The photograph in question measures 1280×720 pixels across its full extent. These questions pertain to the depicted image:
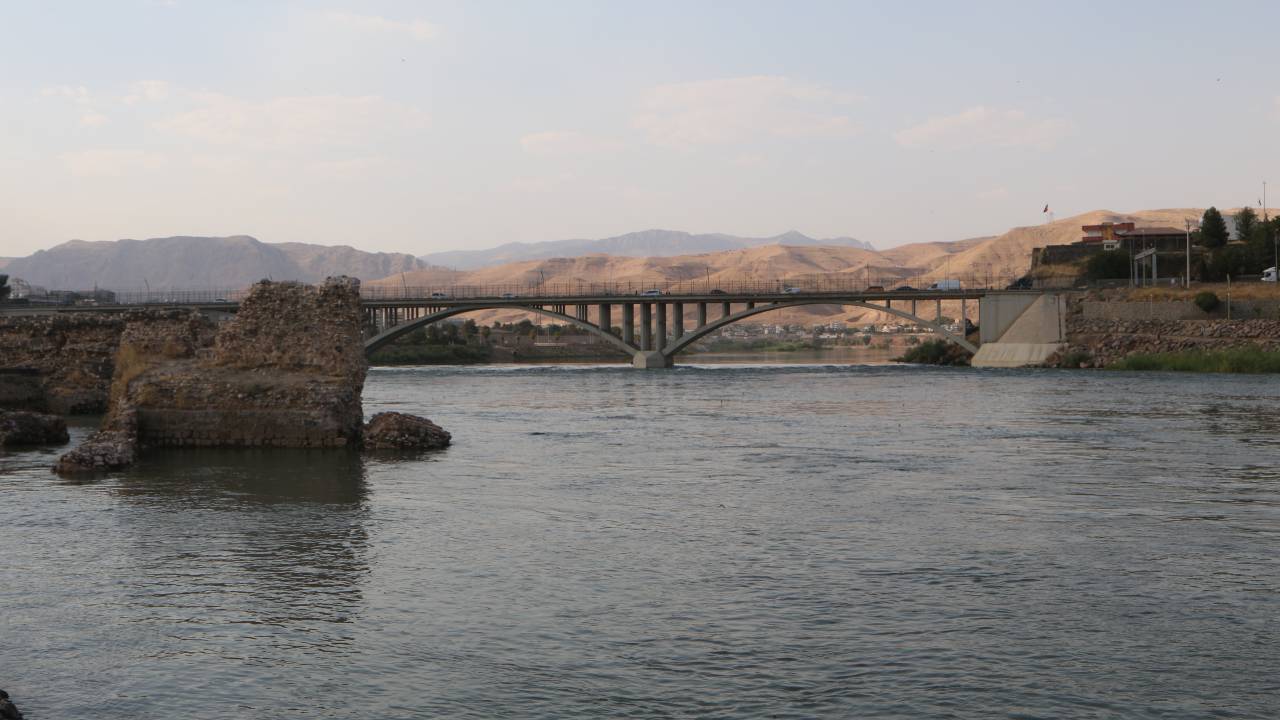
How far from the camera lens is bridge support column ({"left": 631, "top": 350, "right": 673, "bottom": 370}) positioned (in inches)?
4122

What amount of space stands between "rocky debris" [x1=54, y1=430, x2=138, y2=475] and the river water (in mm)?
579

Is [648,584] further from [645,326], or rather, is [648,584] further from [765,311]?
[645,326]

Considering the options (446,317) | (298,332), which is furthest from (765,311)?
(298,332)

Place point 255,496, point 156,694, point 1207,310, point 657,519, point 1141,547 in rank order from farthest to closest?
1. point 1207,310
2. point 255,496
3. point 657,519
4. point 1141,547
5. point 156,694

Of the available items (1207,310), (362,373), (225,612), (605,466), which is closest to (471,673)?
(225,612)

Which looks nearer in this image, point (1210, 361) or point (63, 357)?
point (63, 357)

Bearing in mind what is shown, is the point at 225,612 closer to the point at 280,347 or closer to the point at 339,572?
the point at 339,572

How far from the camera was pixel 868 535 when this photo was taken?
18.4 m

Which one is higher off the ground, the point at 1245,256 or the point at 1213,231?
the point at 1213,231

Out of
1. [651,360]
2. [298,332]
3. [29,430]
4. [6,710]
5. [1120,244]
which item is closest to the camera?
[6,710]

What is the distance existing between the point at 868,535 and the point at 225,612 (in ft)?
31.0

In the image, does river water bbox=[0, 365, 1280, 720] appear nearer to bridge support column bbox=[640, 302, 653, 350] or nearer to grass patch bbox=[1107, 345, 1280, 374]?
grass patch bbox=[1107, 345, 1280, 374]

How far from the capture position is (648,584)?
49.0 ft

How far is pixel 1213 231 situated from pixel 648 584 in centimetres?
12132
